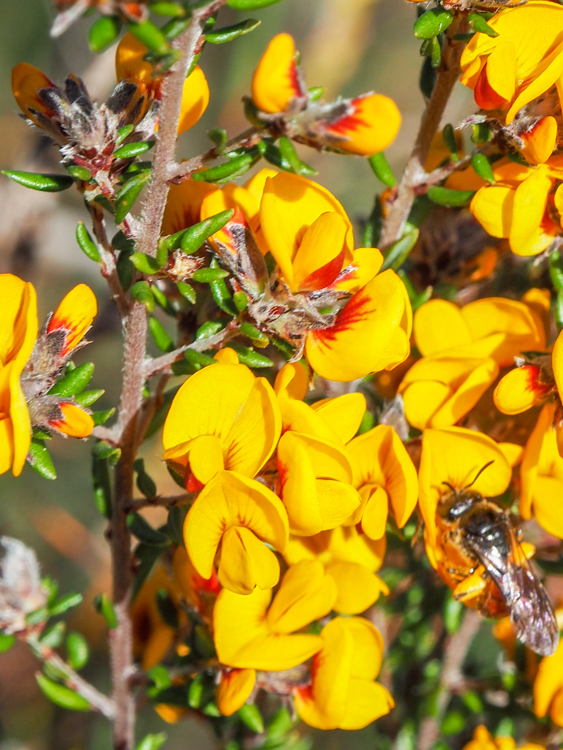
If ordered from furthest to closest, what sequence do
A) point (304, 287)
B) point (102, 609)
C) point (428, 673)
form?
point (428, 673)
point (102, 609)
point (304, 287)

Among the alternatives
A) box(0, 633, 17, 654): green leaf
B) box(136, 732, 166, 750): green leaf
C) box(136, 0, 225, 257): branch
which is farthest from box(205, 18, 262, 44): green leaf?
box(136, 732, 166, 750): green leaf

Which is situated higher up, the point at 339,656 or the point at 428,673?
the point at 339,656

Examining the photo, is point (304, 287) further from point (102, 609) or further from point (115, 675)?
point (115, 675)

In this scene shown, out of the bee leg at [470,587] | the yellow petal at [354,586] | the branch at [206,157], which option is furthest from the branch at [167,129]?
the bee leg at [470,587]

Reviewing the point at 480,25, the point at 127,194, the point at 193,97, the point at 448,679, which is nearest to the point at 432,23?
the point at 480,25

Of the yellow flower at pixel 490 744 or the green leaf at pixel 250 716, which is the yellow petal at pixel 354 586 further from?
the yellow flower at pixel 490 744

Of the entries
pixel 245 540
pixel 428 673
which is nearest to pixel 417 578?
pixel 428 673
